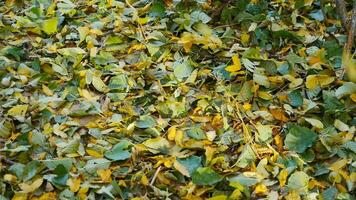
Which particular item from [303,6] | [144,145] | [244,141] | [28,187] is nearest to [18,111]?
[28,187]

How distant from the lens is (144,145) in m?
1.69

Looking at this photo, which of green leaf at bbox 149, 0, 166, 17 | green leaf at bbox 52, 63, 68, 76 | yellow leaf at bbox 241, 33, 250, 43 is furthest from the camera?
green leaf at bbox 149, 0, 166, 17

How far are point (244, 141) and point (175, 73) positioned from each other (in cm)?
39

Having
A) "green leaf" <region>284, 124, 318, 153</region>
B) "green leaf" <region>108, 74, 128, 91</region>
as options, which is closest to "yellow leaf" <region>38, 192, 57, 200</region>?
"green leaf" <region>108, 74, 128, 91</region>

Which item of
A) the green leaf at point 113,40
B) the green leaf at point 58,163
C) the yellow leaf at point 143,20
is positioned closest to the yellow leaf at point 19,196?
the green leaf at point 58,163

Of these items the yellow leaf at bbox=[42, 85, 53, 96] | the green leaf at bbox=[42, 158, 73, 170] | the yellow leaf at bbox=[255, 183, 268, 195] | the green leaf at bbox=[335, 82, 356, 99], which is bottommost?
the yellow leaf at bbox=[255, 183, 268, 195]

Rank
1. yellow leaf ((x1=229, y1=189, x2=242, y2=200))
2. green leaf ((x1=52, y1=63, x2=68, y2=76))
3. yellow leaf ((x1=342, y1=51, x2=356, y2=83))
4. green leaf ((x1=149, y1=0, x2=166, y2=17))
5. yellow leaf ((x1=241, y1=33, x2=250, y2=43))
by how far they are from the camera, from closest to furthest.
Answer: yellow leaf ((x1=229, y1=189, x2=242, y2=200)) → yellow leaf ((x1=342, y1=51, x2=356, y2=83)) → green leaf ((x1=52, y1=63, x2=68, y2=76)) → yellow leaf ((x1=241, y1=33, x2=250, y2=43)) → green leaf ((x1=149, y1=0, x2=166, y2=17))

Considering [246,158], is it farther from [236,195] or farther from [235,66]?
[235,66]

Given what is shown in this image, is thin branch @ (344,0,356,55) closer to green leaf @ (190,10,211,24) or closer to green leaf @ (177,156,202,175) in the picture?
green leaf @ (190,10,211,24)

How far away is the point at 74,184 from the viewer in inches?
62.5

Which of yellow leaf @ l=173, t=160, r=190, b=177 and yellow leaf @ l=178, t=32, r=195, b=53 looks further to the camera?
yellow leaf @ l=178, t=32, r=195, b=53

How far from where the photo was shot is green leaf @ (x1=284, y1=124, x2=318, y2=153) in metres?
1.67

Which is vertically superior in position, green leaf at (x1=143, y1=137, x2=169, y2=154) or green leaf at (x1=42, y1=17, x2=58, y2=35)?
green leaf at (x1=42, y1=17, x2=58, y2=35)

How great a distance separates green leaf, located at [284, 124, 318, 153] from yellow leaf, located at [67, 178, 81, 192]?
0.64 meters
